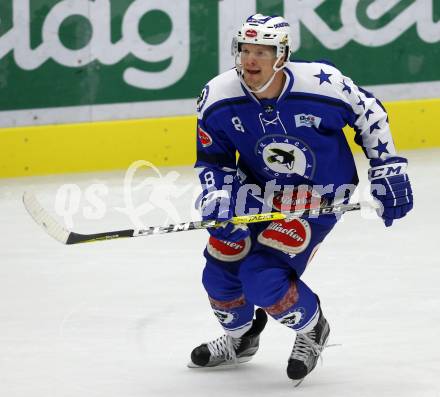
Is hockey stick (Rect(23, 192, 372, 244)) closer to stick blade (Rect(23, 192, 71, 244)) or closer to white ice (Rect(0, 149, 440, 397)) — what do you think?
stick blade (Rect(23, 192, 71, 244))

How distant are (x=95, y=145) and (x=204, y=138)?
315 centimetres

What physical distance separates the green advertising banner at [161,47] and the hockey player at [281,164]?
3015 mm

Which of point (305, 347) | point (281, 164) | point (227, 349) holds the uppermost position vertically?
point (281, 164)

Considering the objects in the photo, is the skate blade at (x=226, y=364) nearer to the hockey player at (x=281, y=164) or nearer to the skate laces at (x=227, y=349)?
the skate laces at (x=227, y=349)

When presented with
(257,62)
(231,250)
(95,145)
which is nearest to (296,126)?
(257,62)

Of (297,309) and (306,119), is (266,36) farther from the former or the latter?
(297,309)

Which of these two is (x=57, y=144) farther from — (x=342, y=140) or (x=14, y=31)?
(x=342, y=140)

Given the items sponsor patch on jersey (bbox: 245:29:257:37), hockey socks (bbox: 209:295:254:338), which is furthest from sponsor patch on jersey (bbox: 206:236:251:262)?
sponsor patch on jersey (bbox: 245:29:257:37)

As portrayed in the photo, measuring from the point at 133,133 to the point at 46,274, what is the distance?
6.36ft

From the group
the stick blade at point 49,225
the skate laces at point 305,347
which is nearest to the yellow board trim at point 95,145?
the stick blade at point 49,225

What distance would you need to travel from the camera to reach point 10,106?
677cm

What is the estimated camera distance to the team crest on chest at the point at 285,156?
378 cm

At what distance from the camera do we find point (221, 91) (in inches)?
149

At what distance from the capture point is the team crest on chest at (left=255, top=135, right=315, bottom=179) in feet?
12.4
